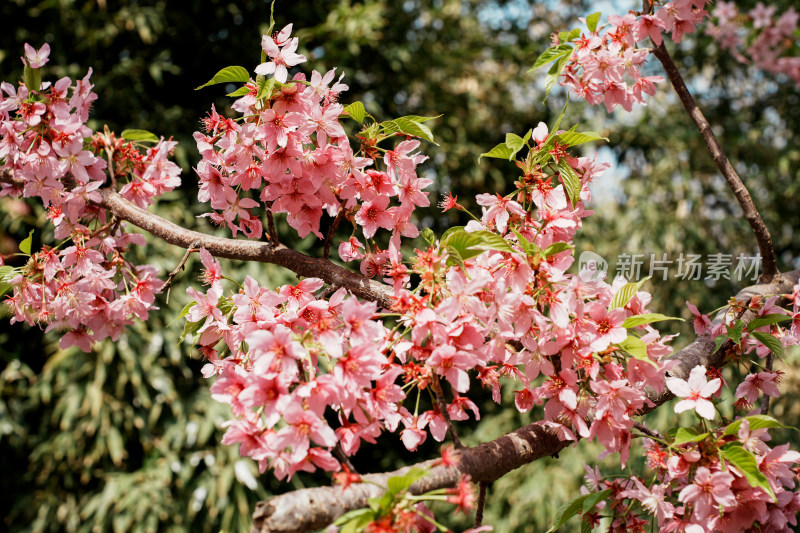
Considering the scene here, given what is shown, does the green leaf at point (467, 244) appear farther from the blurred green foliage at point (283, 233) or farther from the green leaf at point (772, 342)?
the blurred green foliage at point (283, 233)

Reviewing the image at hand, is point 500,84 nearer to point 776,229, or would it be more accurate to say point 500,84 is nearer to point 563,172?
point 776,229

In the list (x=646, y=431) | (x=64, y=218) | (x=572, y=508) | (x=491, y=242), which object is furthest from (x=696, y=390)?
(x=64, y=218)

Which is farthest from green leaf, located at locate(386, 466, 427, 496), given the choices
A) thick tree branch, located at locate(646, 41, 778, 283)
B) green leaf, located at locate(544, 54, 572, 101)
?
thick tree branch, located at locate(646, 41, 778, 283)

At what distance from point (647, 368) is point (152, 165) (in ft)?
2.36

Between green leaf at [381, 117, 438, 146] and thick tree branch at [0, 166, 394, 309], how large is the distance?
0.17m

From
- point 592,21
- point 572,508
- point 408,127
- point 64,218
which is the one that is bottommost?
point 572,508

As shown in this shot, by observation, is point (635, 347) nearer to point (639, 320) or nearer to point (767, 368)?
point (639, 320)

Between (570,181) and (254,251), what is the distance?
374 millimetres

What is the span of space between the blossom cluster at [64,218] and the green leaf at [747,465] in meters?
0.68

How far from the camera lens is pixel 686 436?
2.10 feet

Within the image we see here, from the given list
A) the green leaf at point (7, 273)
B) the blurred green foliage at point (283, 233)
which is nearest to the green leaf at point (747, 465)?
the green leaf at point (7, 273)

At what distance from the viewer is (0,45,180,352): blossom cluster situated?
834mm

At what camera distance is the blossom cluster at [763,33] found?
7.52 ft

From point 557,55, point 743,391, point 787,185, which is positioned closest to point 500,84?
point 787,185
